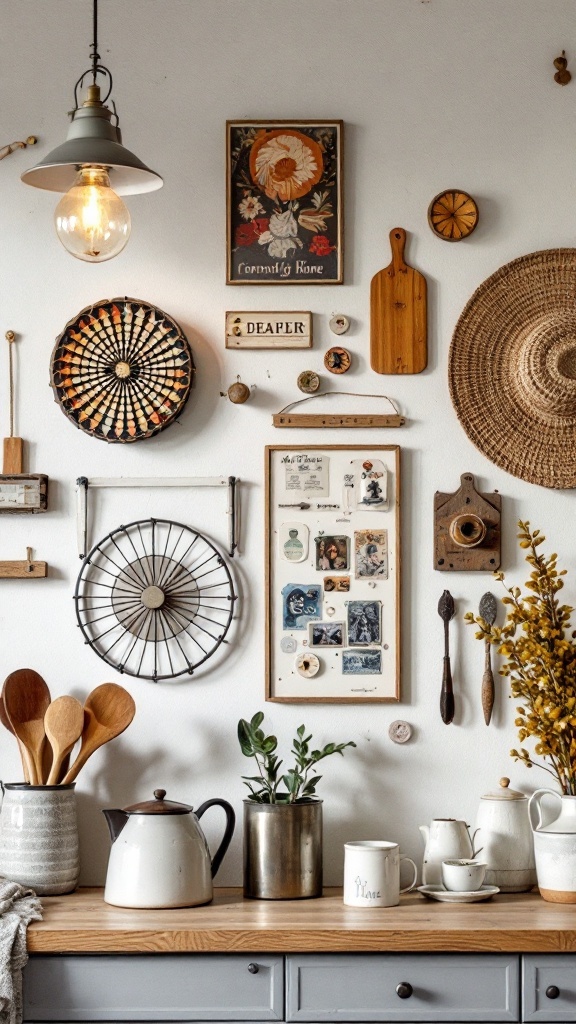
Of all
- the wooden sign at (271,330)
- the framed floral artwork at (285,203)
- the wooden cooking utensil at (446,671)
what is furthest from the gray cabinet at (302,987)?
the framed floral artwork at (285,203)

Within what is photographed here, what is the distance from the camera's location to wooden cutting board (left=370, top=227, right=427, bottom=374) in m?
2.69

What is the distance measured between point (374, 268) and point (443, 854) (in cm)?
139

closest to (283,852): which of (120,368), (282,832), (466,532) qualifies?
(282,832)

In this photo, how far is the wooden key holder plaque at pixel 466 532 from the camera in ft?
8.71

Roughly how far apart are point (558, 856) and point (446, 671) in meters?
0.48

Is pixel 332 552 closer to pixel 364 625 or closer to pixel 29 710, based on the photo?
pixel 364 625

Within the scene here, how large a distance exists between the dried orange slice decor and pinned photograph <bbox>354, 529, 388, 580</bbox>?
2.48 ft

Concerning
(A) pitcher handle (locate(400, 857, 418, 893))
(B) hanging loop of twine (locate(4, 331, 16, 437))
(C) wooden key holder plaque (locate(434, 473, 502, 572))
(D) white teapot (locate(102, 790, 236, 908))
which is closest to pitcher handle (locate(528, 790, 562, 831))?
(A) pitcher handle (locate(400, 857, 418, 893))

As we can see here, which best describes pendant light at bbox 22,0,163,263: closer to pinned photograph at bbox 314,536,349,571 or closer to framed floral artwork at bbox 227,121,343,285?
framed floral artwork at bbox 227,121,343,285

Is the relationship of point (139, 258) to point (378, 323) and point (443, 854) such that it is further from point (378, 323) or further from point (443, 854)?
point (443, 854)

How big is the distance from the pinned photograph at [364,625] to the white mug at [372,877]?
0.50 m

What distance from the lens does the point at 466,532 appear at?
264cm

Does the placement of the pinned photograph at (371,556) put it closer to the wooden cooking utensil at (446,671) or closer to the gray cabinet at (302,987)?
the wooden cooking utensil at (446,671)

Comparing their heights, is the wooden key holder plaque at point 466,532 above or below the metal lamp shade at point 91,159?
below
